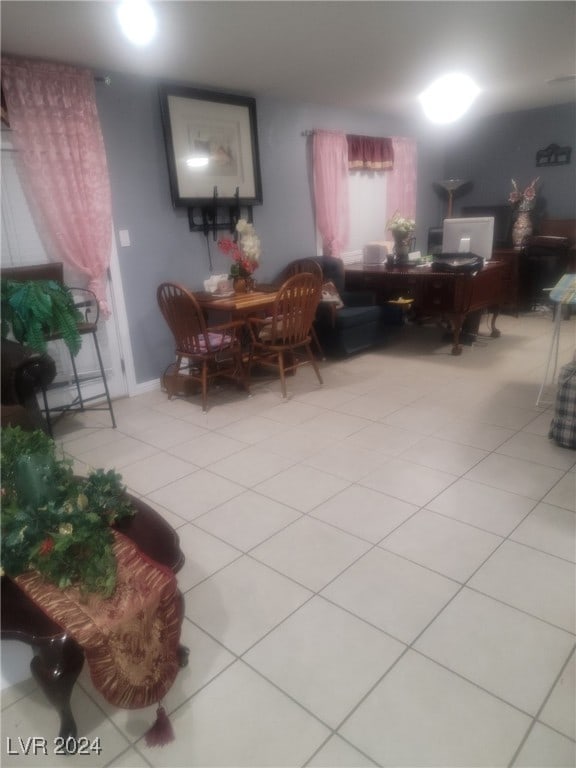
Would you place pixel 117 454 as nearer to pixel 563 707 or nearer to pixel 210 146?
pixel 563 707

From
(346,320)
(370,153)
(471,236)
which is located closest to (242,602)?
(346,320)

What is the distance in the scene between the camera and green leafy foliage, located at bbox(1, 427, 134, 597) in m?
1.23

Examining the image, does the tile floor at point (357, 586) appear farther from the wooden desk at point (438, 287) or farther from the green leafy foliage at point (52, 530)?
the wooden desk at point (438, 287)

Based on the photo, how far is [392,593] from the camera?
179 centimetres

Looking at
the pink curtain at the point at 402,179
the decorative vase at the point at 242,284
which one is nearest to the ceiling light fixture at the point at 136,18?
the decorative vase at the point at 242,284

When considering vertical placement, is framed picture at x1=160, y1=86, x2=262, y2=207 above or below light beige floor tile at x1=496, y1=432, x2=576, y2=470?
above

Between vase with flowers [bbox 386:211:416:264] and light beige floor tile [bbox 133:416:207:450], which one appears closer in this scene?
light beige floor tile [bbox 133:416:207:450]

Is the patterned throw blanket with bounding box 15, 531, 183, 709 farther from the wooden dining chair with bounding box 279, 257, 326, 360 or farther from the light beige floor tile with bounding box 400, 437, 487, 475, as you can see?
the wooden dining chair with bounding box 279, 257, 326, 360

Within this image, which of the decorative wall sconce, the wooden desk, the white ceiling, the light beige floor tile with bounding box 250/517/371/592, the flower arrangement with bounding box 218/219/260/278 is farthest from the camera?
the decorative wall sconce

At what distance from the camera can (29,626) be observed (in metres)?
1.22

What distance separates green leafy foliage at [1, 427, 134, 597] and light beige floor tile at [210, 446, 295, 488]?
4.11 ft

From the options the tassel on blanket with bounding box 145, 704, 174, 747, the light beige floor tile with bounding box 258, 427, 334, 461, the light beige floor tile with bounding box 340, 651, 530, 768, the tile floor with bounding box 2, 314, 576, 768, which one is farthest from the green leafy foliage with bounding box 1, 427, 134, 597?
the light beige floor tile with bounding box 258, 427, 334, 461

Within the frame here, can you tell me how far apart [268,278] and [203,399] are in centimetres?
170

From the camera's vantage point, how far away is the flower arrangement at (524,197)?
5.82m
